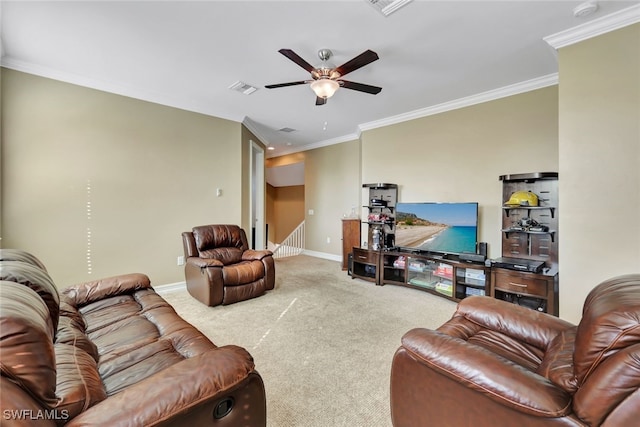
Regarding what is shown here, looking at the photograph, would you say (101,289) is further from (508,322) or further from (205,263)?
(508,322)

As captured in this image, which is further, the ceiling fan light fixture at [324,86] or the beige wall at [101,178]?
the beige wall at [101,178]

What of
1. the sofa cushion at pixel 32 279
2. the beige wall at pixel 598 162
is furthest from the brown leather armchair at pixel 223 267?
the beige wall at pixel 598 162

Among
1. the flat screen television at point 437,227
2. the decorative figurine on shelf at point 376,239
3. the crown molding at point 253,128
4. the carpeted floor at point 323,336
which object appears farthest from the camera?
the crown molding at point 253,128

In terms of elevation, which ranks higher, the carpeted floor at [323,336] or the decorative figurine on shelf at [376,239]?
the decorative figurine on shelf at [376,239]

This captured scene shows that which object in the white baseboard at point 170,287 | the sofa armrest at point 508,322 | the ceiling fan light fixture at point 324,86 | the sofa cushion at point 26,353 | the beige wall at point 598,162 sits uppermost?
the ceiling fan light fixture at point 324,86

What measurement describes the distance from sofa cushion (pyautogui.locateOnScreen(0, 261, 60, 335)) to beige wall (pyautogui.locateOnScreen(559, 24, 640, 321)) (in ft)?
12.0

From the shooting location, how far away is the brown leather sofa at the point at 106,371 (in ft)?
2.30

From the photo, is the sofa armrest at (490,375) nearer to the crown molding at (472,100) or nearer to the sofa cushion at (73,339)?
the sofa cushion at (73,339)

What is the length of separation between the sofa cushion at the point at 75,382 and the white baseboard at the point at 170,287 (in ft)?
9.02

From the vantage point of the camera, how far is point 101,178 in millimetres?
3338

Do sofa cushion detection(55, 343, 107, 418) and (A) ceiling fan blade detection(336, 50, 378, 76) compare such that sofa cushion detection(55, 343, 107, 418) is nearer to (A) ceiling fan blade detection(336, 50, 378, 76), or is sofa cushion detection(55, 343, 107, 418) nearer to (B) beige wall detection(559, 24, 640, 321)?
(A) ceiling fan blade detection(336, 50, 378, 76)

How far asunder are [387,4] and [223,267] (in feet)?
9.99

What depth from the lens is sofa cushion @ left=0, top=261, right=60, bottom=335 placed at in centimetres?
111

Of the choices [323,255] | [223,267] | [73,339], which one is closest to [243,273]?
[223,267]
